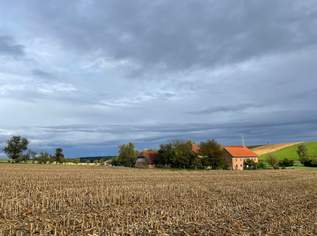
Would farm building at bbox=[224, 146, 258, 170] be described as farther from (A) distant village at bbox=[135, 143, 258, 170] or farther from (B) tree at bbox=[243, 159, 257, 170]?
(B) tree at bbox=[243, 159, 257, 170]

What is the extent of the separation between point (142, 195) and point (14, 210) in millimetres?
12125

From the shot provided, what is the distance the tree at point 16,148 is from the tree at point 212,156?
69.6 metres

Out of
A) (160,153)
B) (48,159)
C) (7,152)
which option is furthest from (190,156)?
(7,152)

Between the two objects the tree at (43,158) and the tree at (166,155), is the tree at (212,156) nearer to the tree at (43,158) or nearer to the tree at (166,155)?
the tree at (166,155)

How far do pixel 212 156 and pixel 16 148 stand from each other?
75235 mm

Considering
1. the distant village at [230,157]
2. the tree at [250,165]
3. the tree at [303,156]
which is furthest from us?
the distant village at [230,157]

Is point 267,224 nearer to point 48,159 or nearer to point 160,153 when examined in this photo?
point 160,153

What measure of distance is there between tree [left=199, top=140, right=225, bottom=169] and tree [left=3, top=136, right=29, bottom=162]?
69.6 m

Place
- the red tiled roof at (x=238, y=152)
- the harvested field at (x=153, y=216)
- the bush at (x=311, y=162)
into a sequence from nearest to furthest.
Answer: the harvested field at (x=153, y=216)
the bush at (x=311, y=162)
the red tiled roof at (x=238, y=152)

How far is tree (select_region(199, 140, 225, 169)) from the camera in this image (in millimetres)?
116644

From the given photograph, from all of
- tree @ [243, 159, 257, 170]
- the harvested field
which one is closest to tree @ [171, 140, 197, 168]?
tree @ [243, 159, 257, 170]

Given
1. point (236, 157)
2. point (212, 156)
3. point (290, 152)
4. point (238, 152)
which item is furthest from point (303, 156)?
point (212, 156)

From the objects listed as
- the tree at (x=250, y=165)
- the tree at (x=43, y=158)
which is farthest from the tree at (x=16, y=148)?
the tree at (x=250, y=165)

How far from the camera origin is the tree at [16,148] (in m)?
144
